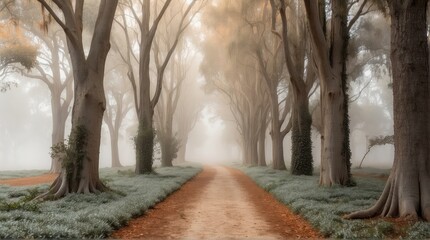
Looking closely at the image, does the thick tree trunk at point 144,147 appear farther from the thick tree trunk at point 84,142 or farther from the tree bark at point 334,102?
the tree bark at point 334,102

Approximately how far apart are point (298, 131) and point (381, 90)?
60379mm

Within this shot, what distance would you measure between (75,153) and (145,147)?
37.1ft

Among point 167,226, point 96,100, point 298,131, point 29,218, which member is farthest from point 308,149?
point 29,218

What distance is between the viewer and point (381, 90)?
76.1 metres

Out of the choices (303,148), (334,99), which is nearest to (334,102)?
(334,99)

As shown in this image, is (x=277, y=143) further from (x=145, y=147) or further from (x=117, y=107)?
(x=117, y=107)

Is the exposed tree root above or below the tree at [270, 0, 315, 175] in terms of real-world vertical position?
below

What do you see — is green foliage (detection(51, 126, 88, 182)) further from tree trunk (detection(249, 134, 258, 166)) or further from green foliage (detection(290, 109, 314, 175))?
tree trunk (detection(249, 134, 258, 166))

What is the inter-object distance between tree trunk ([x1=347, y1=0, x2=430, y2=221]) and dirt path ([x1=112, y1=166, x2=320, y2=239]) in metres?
1.89

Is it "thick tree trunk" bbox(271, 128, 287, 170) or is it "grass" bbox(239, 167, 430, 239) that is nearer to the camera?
"grass" bbox(239, 167, 430, 239)

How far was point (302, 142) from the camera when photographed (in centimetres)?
2288

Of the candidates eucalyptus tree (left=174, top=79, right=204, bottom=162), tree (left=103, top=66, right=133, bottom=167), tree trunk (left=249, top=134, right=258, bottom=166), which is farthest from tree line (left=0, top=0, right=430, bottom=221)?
eucalyptus tree (left=174, top=79, right=204, bottom=162)

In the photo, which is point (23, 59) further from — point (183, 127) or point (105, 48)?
point (183, 127)

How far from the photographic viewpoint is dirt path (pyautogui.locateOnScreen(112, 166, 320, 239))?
26.4ft
